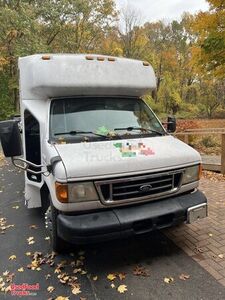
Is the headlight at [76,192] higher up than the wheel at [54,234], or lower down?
higher up

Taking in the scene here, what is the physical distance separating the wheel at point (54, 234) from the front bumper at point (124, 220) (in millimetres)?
298

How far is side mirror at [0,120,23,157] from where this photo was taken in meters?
3.47

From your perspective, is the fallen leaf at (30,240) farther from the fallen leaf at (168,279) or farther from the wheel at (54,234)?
the fallen leaf at (168,279)

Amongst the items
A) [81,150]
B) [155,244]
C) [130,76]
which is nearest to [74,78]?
[130,76]

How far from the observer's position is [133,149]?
3.70 meters

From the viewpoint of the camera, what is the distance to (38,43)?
19953 mm

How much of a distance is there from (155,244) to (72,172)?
1.80 meters

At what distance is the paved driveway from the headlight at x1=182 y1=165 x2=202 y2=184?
976mm

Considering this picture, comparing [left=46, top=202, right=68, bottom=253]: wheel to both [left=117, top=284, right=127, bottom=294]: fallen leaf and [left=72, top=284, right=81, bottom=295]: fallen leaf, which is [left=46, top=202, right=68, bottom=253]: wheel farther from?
[left=117, top=284, right=127, bottom=294]: fallen leaf

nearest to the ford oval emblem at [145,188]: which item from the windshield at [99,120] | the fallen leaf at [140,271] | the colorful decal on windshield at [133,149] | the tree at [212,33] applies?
the colorful decal on windshield at [133,149]

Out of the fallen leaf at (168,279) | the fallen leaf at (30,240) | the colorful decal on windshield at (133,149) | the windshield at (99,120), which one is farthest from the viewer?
the fallen leaf at (30,240)

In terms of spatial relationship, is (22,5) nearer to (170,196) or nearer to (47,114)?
(47,114)

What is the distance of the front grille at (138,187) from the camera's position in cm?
338

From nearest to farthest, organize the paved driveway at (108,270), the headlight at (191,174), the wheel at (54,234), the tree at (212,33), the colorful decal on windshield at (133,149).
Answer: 1. the paved driveway at (108,270)
2. the colorful decal on windshield at (133,149)
3. the wheel at (54,234)
4. the headlight at (191,174)
5. the tree at (212,33)
